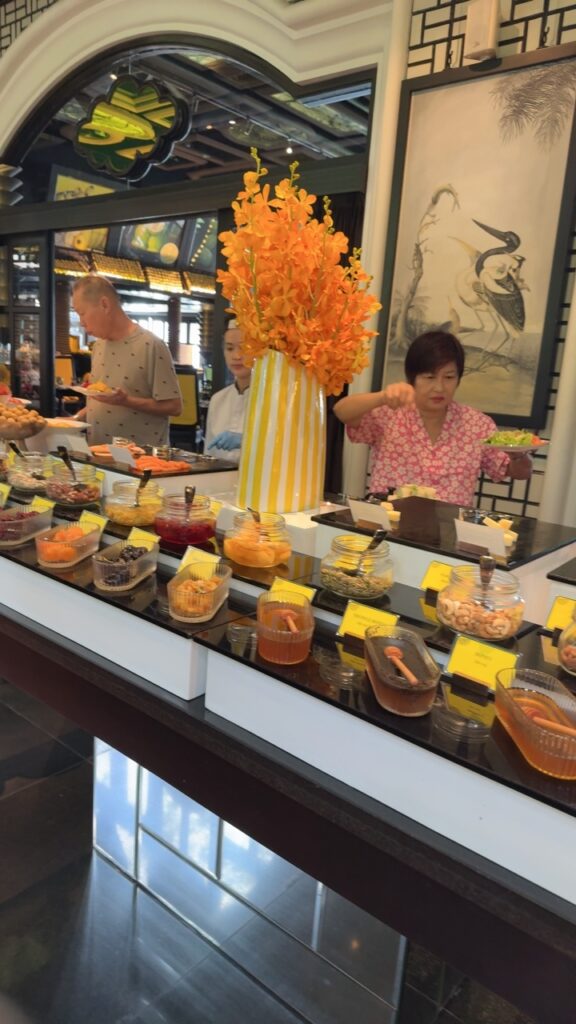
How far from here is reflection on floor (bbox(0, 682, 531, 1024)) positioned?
1482mm

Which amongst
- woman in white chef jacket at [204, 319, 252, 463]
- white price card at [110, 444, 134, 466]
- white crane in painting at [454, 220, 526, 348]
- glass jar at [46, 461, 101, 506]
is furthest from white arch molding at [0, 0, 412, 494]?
glass jar at [46, 461, 101, 506]

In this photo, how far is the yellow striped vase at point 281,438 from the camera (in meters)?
1.61

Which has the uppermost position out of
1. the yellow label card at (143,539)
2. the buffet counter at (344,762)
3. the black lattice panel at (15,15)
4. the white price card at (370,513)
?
the black lattice panel at (15,15)

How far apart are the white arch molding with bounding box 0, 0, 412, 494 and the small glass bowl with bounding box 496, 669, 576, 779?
2345 mm

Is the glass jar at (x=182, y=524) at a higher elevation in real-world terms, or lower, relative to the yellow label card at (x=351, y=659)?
higher

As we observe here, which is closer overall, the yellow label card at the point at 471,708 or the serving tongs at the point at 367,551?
the yellow label card at the point at 471,708

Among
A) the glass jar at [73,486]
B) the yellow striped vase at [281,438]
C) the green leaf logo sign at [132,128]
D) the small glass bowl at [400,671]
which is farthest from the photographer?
the green leaf logo sign at [132,128]

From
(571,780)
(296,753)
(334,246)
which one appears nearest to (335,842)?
(296,753)

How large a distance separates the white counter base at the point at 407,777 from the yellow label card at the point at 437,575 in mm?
422

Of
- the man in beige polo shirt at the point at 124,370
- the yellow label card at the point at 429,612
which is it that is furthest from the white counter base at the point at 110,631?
the man in beige polo shirt at the point at 124,370

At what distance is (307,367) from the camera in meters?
1.58

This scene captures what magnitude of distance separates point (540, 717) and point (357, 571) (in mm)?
473

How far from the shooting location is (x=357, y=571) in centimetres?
125

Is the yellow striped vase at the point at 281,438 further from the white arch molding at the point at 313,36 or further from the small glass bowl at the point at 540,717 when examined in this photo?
the white arch molding at the point at 313,36
